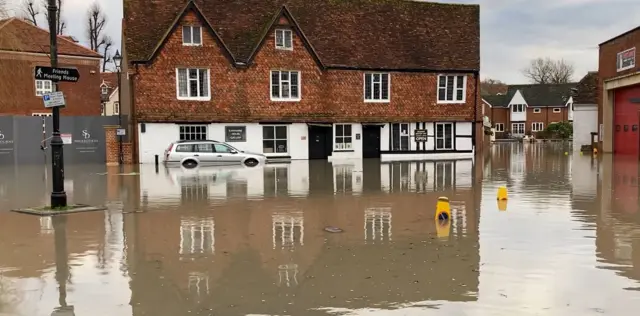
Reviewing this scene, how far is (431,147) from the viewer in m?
34.0

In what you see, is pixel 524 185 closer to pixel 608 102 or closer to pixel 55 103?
pixel 55 103

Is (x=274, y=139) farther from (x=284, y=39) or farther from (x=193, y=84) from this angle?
(x=284, y=39)

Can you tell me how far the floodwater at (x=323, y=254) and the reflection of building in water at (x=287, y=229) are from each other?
0.17 ft

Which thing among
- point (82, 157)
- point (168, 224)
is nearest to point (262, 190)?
point (168, 224)

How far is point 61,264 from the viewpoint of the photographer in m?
7.71

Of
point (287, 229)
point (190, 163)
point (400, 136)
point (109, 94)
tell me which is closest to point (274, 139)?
point (190, 163)

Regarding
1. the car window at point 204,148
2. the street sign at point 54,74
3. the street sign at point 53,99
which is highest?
the street sign at point 54,74

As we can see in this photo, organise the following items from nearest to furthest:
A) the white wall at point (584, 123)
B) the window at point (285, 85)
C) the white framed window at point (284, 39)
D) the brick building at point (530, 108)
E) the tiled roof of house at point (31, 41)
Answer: the tiled roof of house at point (31, 41) → the white framed window at point (284, 39) → the window at point (285, 85) → the white wall at point (584, 123) → the brick building at point (530, 108)

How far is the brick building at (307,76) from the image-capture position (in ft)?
94.5

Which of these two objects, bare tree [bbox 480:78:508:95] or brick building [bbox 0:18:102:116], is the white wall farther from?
bare tree [bbox 480:78:508:95]

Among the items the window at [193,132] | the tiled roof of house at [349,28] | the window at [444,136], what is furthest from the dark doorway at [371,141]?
the window at [193,132]

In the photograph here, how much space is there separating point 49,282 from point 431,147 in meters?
28.9

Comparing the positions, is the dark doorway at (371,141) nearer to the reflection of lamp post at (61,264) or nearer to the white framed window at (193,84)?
the white framed window at (193,84)

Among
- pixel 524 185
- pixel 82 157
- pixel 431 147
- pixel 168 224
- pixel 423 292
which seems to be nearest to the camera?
pixel 423 292
